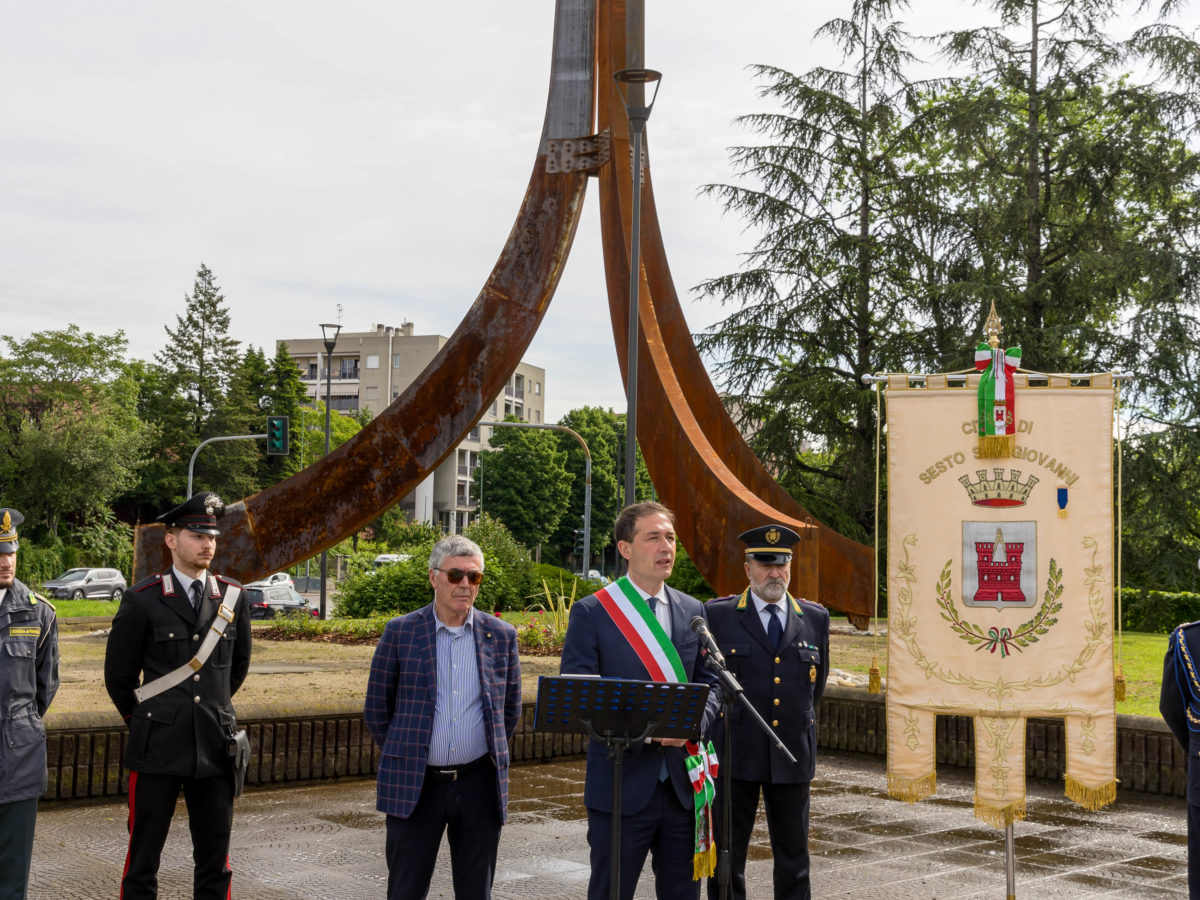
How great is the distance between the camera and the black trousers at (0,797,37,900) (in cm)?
449

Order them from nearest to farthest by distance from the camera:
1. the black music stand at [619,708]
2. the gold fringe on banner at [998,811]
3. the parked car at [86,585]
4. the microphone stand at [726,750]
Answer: the black music stand at [619,708] → the microphone stand at [726,750] → the gold fringe on banner at [998,811] → the parked car at [86,585]

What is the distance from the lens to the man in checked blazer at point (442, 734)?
424cm

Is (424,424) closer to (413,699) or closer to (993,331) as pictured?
(993,331)

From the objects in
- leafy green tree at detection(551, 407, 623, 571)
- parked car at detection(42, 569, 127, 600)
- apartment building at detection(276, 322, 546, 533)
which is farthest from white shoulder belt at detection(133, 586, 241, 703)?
apartment building at detection(276, 322, 546, 533)

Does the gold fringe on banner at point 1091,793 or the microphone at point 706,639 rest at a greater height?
the microphone at point 706,639

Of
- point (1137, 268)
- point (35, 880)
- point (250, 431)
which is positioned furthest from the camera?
point (250, 431)

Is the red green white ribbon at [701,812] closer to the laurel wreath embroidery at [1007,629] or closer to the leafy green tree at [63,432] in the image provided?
the laurel wreath embroidery at [1007,629]

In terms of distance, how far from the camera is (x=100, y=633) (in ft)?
62.0

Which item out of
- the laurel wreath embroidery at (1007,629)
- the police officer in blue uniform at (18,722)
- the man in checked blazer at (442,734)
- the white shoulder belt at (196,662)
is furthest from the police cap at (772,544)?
the police officer in blue uniform at (18,722)

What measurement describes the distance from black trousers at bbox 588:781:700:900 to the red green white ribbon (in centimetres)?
3

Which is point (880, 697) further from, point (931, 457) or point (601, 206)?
point (601, 206)

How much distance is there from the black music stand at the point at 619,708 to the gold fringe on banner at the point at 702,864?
1.94 feet

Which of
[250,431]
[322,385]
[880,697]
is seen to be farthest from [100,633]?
[322,385]

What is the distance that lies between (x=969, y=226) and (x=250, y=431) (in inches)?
Answer: 1696
